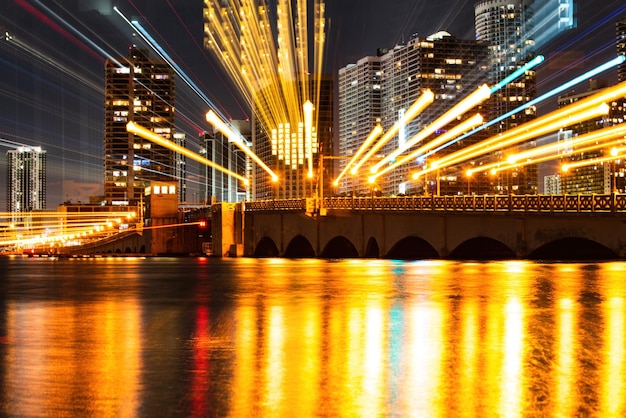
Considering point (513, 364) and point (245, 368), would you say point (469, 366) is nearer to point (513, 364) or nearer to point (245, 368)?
point (513, 364)

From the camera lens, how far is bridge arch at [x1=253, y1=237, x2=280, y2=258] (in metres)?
82.0

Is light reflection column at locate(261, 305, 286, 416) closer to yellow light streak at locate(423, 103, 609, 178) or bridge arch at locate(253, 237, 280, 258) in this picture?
yellow light streak at locate(423, 103, 609, 178)

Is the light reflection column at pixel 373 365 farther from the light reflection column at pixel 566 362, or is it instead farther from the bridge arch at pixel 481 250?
the bridge arch at pixel 481 250

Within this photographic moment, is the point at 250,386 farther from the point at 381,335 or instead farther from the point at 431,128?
the point at 431,128

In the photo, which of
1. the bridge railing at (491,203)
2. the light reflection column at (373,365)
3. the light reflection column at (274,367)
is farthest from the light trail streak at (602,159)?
the light reflection column at (274,367)

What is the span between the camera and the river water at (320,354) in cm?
872

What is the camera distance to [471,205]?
4512cm

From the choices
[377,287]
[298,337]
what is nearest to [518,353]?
[298,337]

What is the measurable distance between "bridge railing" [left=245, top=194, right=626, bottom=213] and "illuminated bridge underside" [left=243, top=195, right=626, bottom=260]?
5cm

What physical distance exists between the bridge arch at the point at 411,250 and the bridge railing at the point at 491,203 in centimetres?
347

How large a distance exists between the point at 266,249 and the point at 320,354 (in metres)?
72.7

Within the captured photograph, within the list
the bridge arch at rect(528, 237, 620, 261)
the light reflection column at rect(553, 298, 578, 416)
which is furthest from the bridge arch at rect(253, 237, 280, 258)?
the light reflection column at rect(553, 298, 578, 416)

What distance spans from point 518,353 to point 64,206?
20201 centimetres

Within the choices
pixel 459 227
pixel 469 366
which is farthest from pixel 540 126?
pixel 469 366
